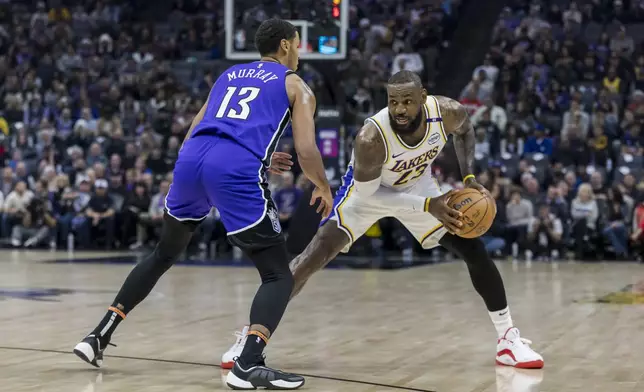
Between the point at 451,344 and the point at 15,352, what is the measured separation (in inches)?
99.3

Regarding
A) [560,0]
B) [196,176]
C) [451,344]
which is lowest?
[451,344]

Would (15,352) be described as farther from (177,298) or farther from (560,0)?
(560,0)

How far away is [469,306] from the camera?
8977 millimetres

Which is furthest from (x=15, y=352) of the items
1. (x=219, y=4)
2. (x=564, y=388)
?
(x=219, y=4)

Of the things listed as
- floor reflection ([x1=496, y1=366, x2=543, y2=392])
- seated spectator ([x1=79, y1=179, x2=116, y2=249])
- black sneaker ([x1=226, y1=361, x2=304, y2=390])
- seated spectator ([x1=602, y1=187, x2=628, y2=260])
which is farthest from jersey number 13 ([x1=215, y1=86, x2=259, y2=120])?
seated spectator ([x1=79, y1=179, x2=116, y2=249])

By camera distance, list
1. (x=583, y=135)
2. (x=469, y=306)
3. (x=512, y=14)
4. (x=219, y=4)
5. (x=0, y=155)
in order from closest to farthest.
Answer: (x=469, y=306) → (x=583, y=135) → (x=0, y=155) → (x=512, y=14) → (x=219, y=4)

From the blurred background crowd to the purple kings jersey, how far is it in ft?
32.2

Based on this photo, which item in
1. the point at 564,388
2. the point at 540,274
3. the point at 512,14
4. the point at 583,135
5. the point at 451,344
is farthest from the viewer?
the point at 512,14

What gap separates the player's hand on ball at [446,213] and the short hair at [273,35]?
1.20m

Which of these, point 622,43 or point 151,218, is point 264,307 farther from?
point 622,43

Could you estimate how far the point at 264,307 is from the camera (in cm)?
509

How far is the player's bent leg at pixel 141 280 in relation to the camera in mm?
5422

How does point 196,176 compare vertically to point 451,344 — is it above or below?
above

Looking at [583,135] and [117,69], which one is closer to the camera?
[583,135]
